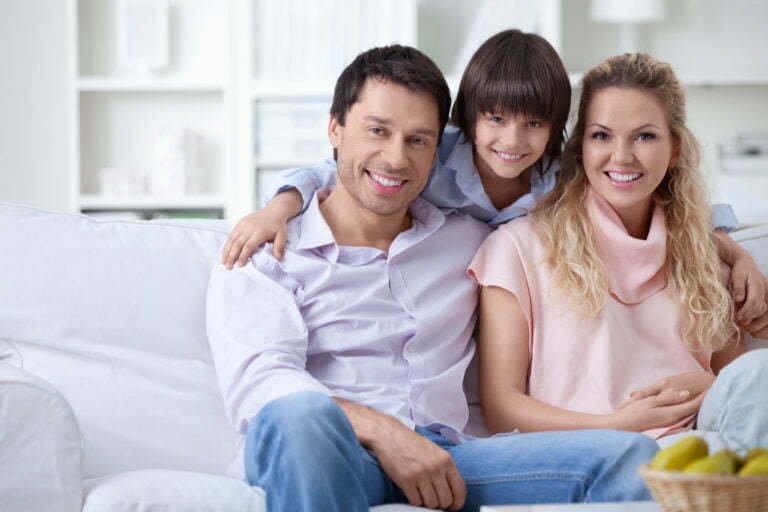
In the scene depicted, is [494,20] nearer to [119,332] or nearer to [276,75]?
[276,75]

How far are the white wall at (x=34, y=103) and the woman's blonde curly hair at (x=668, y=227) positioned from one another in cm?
252

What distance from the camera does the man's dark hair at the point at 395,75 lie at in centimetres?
201

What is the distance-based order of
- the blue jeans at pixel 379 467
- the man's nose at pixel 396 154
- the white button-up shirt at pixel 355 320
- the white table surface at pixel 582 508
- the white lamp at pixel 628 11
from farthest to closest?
the white lamp at pixel 628 11, the man's nose at pixel 396 154, the white button-up shirt at pixel 355 320, the blue jeans at pixel 379 467, the white table surface at pixel 582 508

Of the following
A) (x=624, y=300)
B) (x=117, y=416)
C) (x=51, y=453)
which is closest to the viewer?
(x=51, y=453)

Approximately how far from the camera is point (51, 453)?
1515 millimetres

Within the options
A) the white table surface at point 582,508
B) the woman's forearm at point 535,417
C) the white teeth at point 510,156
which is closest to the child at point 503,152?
the white teeth at point 510,156

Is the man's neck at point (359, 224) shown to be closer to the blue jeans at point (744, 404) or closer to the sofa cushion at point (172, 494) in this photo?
the sofa cushion at point (172, 494)

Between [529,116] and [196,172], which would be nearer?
[529,116]

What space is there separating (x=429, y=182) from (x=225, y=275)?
1.46ft

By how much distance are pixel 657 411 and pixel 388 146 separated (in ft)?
2.14

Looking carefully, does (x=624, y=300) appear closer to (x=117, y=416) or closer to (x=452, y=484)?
(x=452, y=484)

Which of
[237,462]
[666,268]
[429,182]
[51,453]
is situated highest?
[429,182]

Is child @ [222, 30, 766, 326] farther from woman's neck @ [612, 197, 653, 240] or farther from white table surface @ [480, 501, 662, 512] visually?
white table surface @ [480, 501, 662, 512]

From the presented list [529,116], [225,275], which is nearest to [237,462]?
[225,275]
